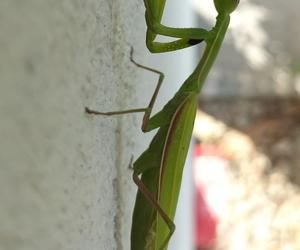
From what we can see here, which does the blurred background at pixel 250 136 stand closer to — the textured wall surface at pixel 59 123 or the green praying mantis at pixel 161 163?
the green praying mantis at pixel 161 163

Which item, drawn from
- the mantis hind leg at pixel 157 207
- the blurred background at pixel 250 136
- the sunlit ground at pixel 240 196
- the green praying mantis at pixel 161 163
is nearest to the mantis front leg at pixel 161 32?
the green praying mantis at pixel 161 163

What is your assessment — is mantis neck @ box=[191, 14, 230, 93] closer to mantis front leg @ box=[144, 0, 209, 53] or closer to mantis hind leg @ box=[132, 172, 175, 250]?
mantis front leg @ box=[144, 0, 209, 53]

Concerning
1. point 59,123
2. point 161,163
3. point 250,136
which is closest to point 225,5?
point 161,163

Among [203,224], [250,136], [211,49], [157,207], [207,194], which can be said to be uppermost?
[211,49]

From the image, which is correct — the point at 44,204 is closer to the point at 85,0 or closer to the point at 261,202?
the point at 85,0

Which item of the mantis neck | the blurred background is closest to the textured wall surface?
the mantis neck

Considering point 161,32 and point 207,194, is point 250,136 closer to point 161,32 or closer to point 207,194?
point 207,194

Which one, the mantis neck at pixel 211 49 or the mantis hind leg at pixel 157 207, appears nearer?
the mantis hind leg at pixel 157 207
